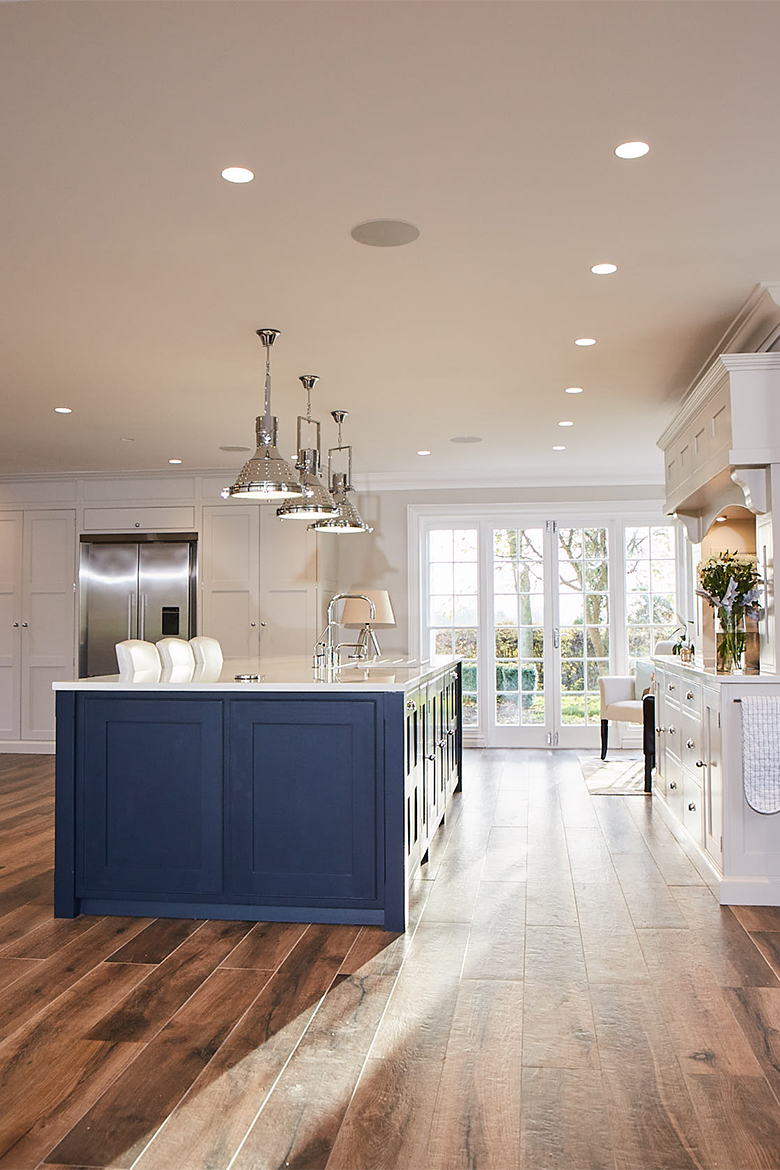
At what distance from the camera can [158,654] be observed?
4.70 meters

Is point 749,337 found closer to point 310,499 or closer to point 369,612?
point 310,499

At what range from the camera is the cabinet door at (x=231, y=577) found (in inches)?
320

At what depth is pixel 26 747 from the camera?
810 cm

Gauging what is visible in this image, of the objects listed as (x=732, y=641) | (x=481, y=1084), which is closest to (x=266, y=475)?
(x=732, y=641)

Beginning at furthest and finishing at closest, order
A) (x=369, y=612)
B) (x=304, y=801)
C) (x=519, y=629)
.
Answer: (x=519, y=629) < (x=369, y=612) < (x=304, y=801)

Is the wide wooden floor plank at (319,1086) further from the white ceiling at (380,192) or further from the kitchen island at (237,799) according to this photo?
the white ceiling at (380,192)

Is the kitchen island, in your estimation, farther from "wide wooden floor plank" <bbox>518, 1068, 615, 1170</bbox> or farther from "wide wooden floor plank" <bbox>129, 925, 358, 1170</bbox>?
"wide wooden floor plank" <bbox>518, 1068, 615, 1170</bbox>

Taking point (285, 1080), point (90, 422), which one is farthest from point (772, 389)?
point (90, 422)

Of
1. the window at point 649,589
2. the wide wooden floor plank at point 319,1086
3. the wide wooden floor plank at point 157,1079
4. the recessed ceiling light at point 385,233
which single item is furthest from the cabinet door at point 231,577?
the wide wooden floor plank at point 319,1086

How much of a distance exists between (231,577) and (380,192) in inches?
215

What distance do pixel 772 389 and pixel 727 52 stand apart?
6.45 ft

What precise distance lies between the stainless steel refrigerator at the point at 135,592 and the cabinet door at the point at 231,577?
0.14m

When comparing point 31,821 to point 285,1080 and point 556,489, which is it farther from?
point 556,489

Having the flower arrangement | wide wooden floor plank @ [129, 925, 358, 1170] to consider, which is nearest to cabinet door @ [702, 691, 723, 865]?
the flower arrangement
